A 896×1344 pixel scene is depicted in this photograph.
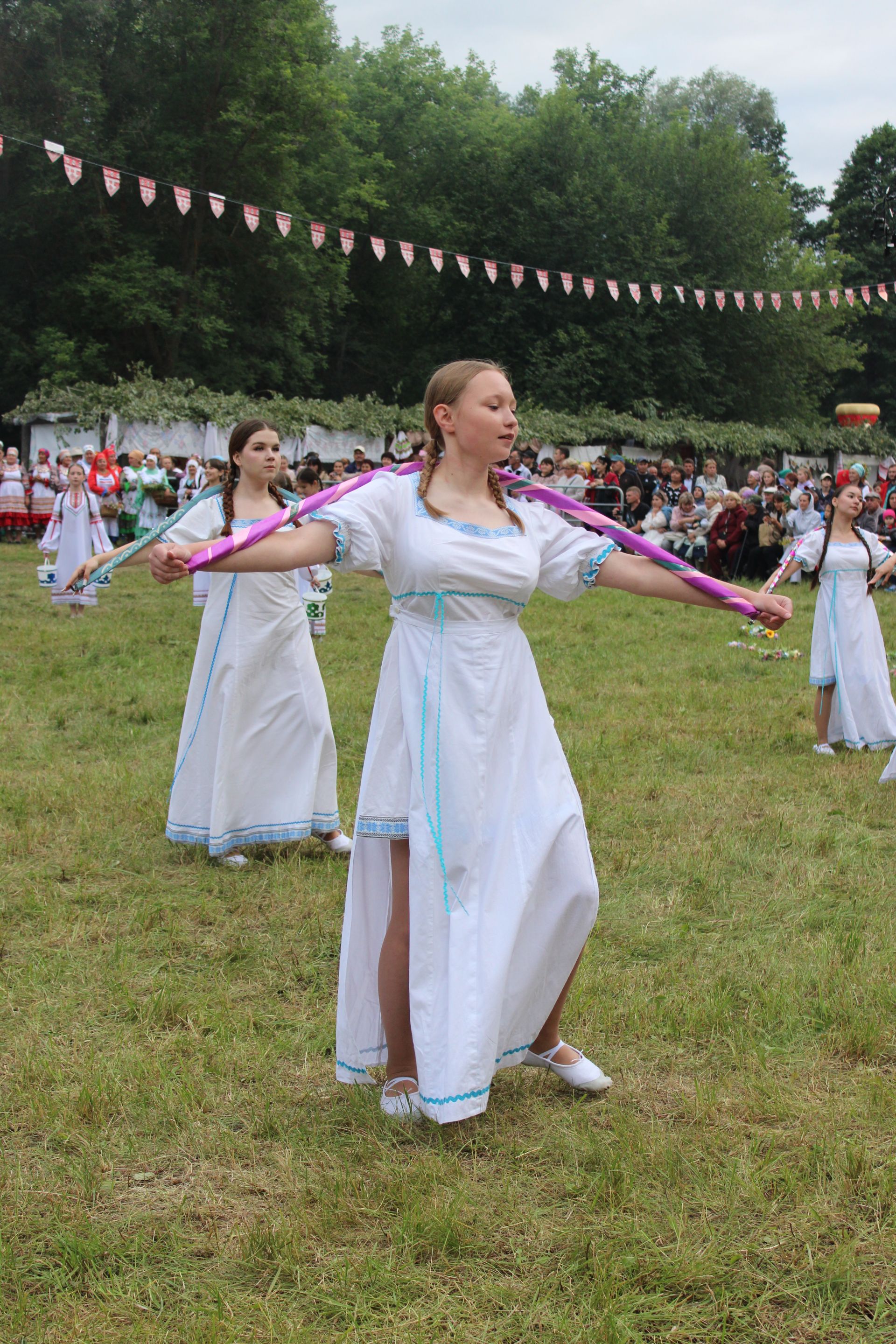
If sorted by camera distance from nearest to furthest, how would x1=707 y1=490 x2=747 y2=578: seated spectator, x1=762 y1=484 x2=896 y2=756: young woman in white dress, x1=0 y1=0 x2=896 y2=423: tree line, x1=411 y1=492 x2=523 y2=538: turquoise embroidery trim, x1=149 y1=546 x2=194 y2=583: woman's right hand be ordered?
x1=149 y1=546 x2=194 y2=583: woman's right hand
x1=411 y1=492 x2=523 y2=538: turquoise embroidery trim
x1=762 y1=484 x2=896 y2=756: young woman in white dress
x1=707 y1=490 x2=747 y2=578: seated spectator
x1=0 y1=0 x2=896 y2=423: tree line

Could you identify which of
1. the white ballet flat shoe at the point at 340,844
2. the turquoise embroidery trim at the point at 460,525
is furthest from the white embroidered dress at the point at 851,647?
the turquoise embroidery trim at the point at 460,525

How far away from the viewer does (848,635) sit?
8.51 meters

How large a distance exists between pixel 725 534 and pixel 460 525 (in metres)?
15.4

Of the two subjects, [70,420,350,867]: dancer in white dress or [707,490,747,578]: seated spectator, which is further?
[707,490,747,578]: seated spectator

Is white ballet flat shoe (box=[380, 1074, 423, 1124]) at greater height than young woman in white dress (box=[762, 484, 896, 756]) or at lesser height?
lesser

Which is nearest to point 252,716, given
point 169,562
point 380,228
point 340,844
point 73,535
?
point 340,844

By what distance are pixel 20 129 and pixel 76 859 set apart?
106 feet

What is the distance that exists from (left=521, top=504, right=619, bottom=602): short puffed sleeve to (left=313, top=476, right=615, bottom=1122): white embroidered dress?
0.12 m

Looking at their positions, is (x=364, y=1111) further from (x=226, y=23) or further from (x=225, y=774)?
(x=226, y=23)

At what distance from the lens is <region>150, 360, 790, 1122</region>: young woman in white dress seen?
3.13 meters

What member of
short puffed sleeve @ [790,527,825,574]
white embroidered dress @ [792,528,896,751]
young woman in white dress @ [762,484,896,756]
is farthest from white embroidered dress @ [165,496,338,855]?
short puffed sleeve @ [790,527,825,574]

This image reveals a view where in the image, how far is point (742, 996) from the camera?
13.8 feet

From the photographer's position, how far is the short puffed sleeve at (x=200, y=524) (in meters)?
5.91

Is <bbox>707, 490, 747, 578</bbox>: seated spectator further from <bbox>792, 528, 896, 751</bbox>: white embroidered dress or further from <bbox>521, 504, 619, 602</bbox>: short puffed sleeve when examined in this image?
<bbox>521, 504, 619, 602</bbox>: short puffed sleeve
